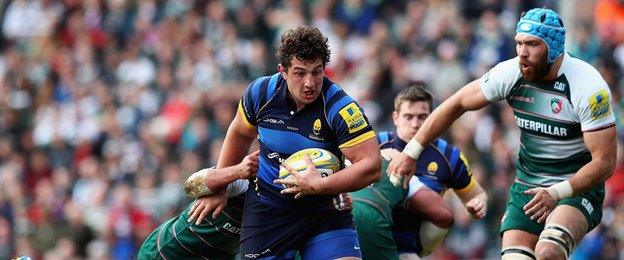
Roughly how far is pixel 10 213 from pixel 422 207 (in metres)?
11.8

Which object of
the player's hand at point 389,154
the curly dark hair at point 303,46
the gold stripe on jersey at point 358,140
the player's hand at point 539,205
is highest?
the curly dark hair at point 303,46

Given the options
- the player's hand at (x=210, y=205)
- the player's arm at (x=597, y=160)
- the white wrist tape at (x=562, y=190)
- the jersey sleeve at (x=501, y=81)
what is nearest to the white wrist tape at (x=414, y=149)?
the jersey sleeve at (x=501, y=81)

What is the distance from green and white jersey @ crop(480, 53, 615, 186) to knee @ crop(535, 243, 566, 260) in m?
0.68

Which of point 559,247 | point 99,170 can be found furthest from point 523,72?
point 99,170

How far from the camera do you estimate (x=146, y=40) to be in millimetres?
23672

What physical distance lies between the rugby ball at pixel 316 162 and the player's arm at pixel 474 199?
185cm

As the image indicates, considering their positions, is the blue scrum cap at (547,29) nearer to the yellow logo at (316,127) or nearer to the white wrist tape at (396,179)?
the white wrist tape at (396,179)

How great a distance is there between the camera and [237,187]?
10.1 m

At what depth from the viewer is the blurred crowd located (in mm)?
17766

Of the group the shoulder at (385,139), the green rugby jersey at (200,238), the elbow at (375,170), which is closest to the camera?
the elbow at (375,170)

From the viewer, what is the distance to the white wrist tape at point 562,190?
9.58 meters

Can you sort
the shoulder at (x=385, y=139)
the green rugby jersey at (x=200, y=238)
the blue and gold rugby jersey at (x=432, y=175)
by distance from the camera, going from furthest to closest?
1. the shoulder at (x=385, y=139)
2. the blue and gold rugby jersey at (x=432, y=175)
3. the green rugby jersey at (x=200, y=238)

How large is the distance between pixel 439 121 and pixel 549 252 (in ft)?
4.18

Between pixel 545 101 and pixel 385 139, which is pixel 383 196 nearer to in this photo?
pixel 385 139
